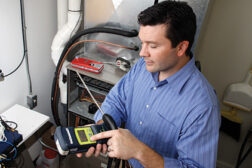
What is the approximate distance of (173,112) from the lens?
884 millimetres

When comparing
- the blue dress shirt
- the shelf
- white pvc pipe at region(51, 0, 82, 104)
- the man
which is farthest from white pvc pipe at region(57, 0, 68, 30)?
the man

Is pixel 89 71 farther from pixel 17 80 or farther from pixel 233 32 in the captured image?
pixel 233 32

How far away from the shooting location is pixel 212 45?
5.66ft

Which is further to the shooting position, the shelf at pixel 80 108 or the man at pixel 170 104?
the shelf at pixel 80 108

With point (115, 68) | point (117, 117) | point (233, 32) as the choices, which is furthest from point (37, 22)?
point (233, 32)

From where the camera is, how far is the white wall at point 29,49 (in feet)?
4.10

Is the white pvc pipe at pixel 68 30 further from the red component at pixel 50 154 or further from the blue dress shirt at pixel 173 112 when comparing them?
the red component at pixel 50 154

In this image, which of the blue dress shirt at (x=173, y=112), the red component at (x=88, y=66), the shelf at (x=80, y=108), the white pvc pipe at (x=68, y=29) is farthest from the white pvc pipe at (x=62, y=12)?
the blue dress shirt at (x=173, y=112)

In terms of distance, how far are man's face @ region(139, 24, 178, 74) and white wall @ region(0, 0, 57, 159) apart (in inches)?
35.2

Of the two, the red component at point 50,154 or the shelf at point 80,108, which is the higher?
the shelf at point 80,108

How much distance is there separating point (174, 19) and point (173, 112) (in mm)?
395

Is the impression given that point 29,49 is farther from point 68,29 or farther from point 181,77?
point 181,77

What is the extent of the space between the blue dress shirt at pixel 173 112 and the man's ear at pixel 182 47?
7 centimetres

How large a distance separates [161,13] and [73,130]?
0.62 meters
